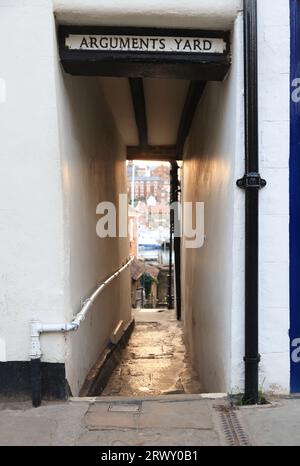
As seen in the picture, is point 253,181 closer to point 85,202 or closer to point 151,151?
point 85,202

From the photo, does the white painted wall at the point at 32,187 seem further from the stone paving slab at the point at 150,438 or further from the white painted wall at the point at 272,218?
the white painted wall at the point at 272,218

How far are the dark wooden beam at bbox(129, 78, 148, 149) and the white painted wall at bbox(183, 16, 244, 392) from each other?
2.78ft

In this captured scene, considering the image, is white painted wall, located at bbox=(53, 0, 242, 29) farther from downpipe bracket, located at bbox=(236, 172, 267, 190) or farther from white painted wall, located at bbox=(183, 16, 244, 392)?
downpipe bracket, located at bbox=(236, 172, 267, 190)

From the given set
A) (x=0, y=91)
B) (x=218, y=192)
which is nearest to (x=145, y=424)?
(x=218, y=192)

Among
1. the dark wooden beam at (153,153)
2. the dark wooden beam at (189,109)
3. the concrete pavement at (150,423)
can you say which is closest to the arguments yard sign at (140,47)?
the dark wooden beam at (189,109)

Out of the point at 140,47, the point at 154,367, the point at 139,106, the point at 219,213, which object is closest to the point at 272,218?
the point at 219,213

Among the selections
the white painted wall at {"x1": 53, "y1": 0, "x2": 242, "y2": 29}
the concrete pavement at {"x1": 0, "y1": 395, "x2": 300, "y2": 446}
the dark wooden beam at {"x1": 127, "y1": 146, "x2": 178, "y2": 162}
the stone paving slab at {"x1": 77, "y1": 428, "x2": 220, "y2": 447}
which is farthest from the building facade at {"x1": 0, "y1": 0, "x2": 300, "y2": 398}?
the dark wooden beam at {"x1": 127, "y1": 146, "x2": 178, "y2": 162}

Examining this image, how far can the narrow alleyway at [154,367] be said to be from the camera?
19.2ft

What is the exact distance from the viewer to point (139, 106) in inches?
252

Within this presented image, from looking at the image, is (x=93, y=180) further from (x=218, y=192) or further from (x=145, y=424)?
(x=145, y=424)

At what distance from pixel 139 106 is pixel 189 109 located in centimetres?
76

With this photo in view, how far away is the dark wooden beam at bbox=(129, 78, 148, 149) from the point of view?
5.39 meters

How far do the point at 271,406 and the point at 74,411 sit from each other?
4.92 ft

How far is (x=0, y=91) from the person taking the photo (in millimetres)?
3322
